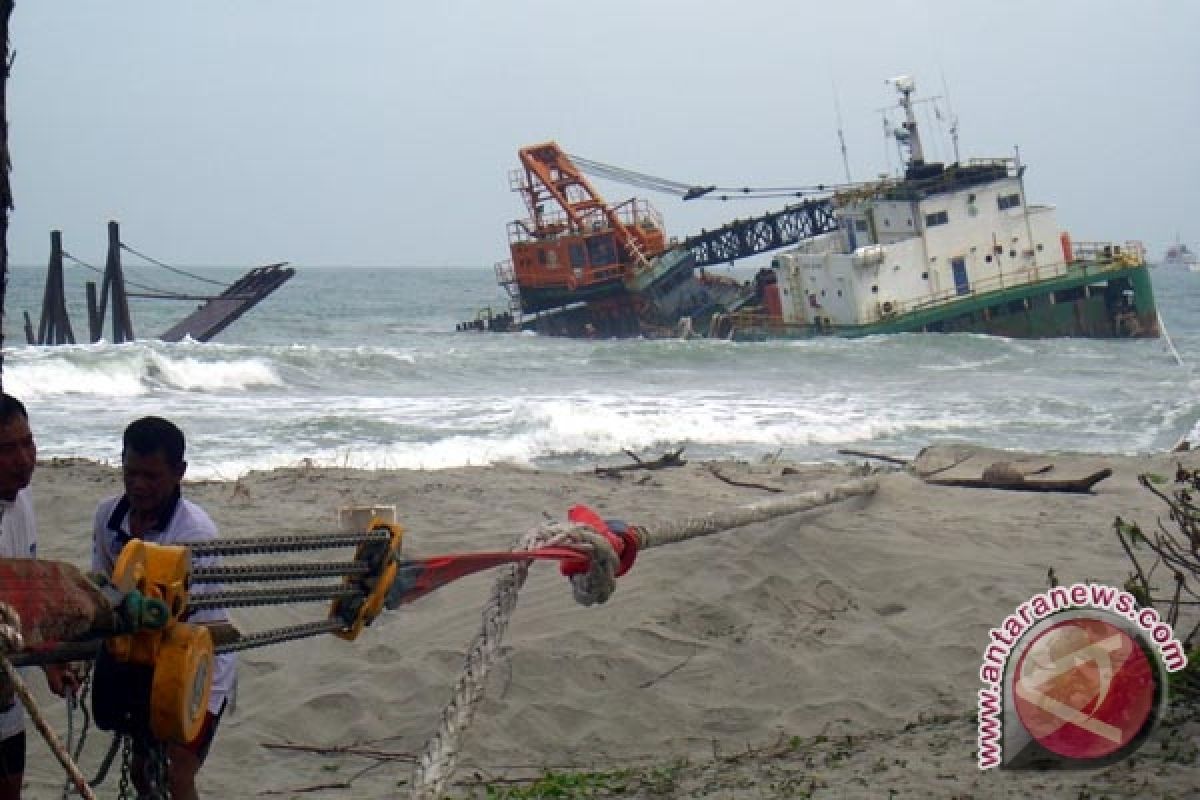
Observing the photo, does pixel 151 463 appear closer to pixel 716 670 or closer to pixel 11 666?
pixel 11 666

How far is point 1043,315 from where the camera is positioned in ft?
106

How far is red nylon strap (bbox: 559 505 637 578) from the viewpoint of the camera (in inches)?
138

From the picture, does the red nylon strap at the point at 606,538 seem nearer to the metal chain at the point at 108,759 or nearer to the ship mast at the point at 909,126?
the metal chain at the point at 108,759

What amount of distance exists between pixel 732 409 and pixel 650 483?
11.5 metres

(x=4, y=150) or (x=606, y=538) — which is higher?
(x=4, y=150)

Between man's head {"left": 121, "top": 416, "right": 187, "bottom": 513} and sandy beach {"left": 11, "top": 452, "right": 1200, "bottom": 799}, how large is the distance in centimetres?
140

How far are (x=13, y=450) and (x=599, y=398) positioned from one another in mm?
19323

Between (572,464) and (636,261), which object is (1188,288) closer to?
(636,261)

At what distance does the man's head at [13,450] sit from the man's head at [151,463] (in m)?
0.24

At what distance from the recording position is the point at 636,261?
36812 mm

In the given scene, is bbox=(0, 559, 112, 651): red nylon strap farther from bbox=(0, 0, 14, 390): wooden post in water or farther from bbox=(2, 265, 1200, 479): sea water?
bbox=(2, 265, 1200, 479): sea water

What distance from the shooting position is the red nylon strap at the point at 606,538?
3502mm

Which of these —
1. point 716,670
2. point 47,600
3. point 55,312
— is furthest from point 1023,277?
point 47,600

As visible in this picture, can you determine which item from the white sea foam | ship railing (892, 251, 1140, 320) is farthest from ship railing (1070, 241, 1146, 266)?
the white sea foam
